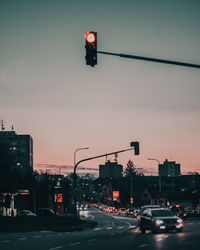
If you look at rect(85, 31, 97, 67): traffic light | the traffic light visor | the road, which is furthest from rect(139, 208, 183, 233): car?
the traffic light visor

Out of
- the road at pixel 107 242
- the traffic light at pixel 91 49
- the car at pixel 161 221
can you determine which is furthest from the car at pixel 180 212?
the traffic light at pixel 91 49

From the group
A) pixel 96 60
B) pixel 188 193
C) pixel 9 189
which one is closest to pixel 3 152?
pixel 9 189

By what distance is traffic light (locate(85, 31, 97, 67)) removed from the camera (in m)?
12.3

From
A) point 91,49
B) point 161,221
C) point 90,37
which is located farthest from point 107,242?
point 90,37

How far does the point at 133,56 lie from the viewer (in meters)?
11.9

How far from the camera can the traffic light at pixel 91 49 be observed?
12281 millimetres

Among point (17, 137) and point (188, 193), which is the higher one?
point (17, 137)

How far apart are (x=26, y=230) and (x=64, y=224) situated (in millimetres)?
9618

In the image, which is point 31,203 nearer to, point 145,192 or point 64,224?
point 64,224

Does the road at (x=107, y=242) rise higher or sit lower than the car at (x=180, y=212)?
higher

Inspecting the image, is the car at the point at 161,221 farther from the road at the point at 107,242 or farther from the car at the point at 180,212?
the car at the point at 180,212

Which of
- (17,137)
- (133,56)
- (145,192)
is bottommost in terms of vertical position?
(145,192)

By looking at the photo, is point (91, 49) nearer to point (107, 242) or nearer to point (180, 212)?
point (107, 242)

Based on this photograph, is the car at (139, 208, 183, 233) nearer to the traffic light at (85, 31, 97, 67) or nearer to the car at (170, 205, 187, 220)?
the traffic light at (85, 31, 97, 67)
